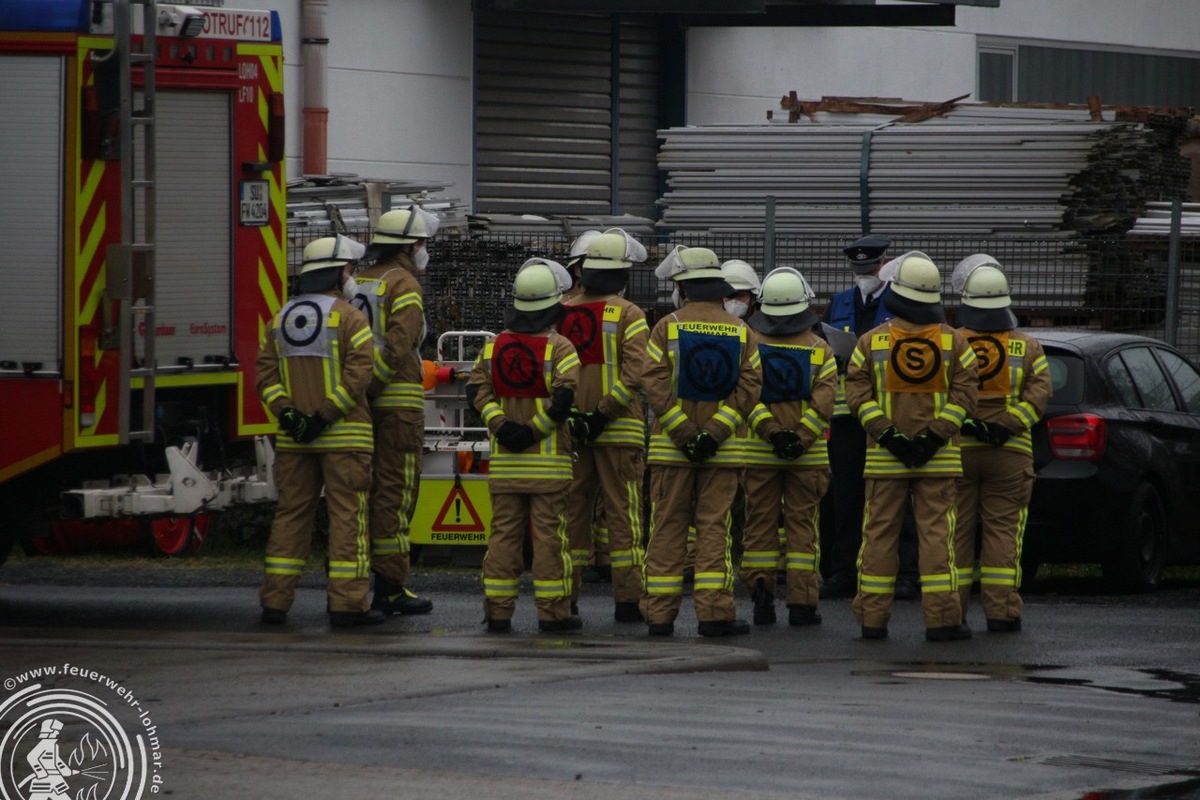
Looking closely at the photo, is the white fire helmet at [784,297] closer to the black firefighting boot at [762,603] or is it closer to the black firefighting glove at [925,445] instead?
the black firefighting glove at [925,445]

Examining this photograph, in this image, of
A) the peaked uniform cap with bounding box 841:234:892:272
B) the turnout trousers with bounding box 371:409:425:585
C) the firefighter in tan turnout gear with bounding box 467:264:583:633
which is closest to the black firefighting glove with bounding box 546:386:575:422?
the firefighter in tan turnout gear with bounding box 467:264:583:633

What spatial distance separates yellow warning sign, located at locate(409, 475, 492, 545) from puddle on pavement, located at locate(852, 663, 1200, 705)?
4.36m

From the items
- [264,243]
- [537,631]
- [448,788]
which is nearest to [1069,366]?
[537,631]

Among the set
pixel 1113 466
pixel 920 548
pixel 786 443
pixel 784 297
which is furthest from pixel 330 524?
pixel 1113 466

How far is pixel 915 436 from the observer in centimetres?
1024

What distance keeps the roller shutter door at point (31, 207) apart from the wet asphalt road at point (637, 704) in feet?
4.78

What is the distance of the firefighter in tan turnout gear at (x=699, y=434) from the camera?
407 inches

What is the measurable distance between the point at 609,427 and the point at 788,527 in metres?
1.06

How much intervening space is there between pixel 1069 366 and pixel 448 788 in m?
6.90

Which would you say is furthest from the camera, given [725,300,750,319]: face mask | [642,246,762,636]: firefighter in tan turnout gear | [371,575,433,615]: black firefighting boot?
[725,300,750,319]: face mask

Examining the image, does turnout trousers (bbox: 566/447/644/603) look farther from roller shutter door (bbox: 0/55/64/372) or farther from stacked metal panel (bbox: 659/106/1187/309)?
stacked metal panel (bbox: 659/106/1187/309)

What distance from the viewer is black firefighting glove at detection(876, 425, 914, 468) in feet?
33.5

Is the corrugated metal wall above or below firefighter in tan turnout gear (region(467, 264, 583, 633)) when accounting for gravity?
above

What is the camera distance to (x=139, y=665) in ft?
28.6
